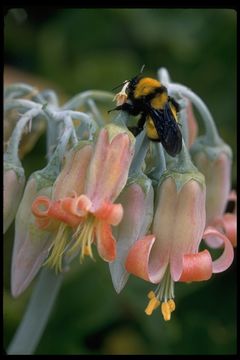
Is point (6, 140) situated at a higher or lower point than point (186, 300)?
higher

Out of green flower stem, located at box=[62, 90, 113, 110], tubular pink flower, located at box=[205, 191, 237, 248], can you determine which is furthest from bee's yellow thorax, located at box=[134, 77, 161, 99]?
tubular pink flower, located at box=[205, 191, 237, 248]

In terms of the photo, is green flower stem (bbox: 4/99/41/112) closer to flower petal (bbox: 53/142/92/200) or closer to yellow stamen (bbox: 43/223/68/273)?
flower petal (bbox: 53/142/92/200)

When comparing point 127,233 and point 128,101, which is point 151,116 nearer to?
point 128,101

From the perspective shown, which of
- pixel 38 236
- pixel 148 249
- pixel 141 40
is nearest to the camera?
pixel 148 249

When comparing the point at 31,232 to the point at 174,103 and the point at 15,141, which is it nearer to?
the point at 15,141

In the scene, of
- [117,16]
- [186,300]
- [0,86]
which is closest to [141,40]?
[117,16]

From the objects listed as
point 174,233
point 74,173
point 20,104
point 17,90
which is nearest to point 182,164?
point 174,233

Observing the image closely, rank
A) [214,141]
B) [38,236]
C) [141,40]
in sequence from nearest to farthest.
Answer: [38,236] → [214,141] → [141,40]

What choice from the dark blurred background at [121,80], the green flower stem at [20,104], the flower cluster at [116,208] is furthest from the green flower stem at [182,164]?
the dark blurred background at [121,80]
